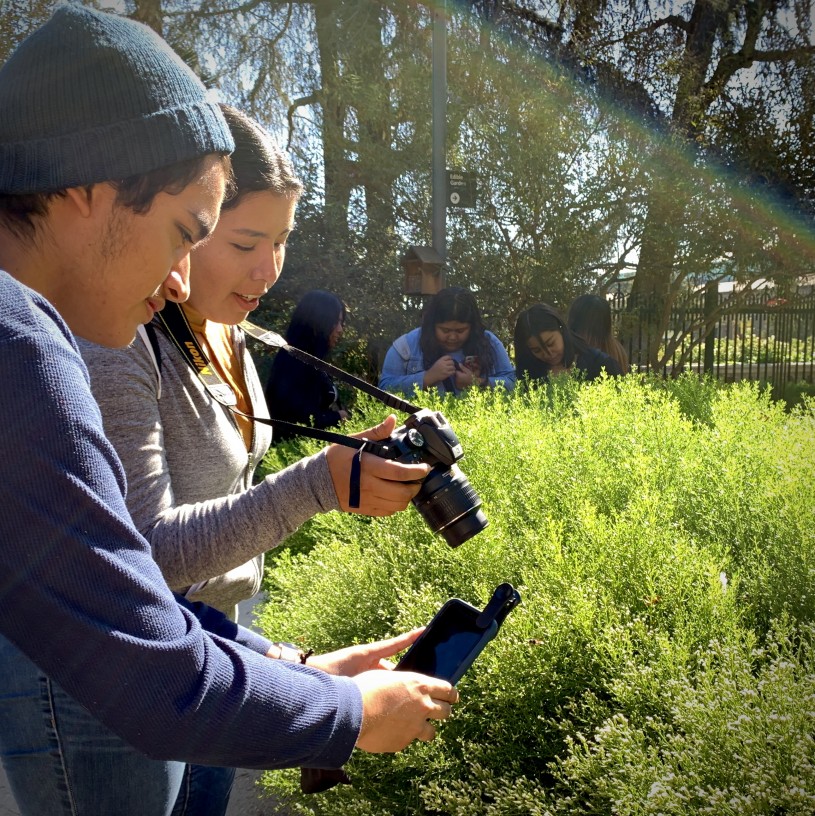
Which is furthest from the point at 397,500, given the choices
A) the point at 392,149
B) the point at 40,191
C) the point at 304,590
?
the point at 392,149

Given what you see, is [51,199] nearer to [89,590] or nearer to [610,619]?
[89,590]

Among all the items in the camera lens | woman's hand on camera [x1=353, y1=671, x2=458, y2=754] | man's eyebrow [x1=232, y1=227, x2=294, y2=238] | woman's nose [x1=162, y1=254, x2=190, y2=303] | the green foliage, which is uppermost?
man's eyebrow [x1=232, y1=227, x2=294, y2=238]

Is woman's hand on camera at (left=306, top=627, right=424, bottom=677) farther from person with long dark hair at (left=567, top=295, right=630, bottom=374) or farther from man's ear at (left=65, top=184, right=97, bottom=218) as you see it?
person with long dark hair at (left=567, top=295, right=630, bottom=374)

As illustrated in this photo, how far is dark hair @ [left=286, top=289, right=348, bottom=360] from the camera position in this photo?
605 cm

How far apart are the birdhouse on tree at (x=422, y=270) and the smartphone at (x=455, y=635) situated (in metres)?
7.71

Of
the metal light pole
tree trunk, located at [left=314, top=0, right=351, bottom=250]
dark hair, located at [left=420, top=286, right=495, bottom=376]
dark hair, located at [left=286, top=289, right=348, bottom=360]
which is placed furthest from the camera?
tree trunk, located at [left=314, top=0, right=351, bottom=250]

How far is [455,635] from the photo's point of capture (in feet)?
5.35

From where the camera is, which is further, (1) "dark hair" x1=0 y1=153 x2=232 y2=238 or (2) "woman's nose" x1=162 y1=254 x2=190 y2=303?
(2) "woman's nose" x1=162 y1=254 x2=190 y2=303

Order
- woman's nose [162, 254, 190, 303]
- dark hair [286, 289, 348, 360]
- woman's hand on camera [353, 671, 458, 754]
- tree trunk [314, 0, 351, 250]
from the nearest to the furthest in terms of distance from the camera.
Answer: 1. woman's hand on camera [353, 671, 458, 754]
2. woman's nose [162, 254, 190, 303]
3. dark hair [286, 289, 348, 360]
4. tree trunk [314, 0, 351, 250]

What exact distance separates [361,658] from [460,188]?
822 cm

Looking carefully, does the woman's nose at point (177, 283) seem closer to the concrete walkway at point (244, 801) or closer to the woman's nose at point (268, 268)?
the woman's nose at point (268, 268)

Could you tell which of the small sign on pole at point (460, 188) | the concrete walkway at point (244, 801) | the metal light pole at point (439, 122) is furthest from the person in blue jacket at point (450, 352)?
the small sign on pole at point (460, 188)

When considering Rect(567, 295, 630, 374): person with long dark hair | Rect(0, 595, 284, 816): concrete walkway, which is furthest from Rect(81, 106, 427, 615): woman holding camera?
Rect(567, 295, 630, 374): person with long dark hair

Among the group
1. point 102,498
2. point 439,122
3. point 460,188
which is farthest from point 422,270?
point 102,498
